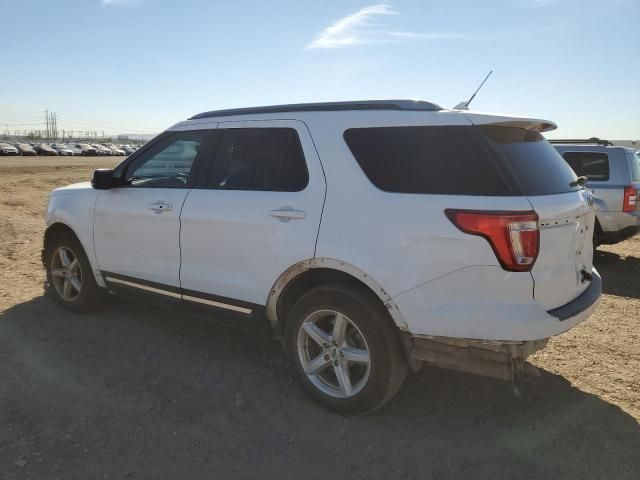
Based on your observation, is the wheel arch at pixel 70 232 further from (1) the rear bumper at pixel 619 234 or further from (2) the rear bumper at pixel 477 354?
(1) the rear bumper at pixel 619 234

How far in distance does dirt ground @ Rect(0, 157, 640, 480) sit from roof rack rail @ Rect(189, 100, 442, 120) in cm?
193

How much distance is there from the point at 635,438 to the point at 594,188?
5561 millimetres

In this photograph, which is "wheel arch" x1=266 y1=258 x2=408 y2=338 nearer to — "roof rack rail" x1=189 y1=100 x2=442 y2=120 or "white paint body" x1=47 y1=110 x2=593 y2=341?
"white paint body" x1=47 y1=110 x2=593 y2=341

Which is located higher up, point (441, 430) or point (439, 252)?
point (439, 252)

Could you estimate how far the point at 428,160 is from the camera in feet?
9.59

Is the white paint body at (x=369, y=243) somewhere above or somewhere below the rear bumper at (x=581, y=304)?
above

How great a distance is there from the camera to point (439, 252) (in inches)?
108

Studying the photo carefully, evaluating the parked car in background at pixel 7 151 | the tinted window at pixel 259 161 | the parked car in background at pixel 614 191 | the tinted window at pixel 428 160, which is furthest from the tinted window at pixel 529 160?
the parked car in background at pixel 7 151

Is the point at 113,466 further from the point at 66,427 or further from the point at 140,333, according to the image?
the point at 140,333

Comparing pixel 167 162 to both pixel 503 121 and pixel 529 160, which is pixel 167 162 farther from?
pixel 529 160

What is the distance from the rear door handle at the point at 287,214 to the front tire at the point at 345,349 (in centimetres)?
Result: 48

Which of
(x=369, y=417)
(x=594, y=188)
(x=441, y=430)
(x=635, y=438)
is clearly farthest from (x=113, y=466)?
(x=594, y=188)

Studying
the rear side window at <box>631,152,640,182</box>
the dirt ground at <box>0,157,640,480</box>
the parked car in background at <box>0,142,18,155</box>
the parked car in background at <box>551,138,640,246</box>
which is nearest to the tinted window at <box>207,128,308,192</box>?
the dirt ground at <box>0,157,640,480</box>

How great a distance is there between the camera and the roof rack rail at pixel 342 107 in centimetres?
312
